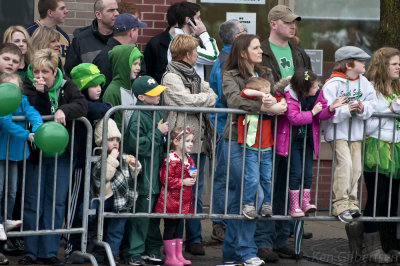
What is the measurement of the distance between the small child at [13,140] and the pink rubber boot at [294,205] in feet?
8.06

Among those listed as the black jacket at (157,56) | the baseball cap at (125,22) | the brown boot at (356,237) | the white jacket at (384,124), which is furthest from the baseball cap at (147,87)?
the brown boot at (356,237)

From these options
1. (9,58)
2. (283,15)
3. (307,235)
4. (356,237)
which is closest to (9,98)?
(9,58)

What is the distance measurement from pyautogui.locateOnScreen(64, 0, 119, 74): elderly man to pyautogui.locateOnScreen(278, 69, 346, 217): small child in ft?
7.53

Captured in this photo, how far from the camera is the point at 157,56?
33.9ft

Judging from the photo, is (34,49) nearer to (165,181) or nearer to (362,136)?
(165,181)

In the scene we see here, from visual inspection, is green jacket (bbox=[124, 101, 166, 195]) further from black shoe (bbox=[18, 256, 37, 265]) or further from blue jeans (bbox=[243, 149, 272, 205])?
black shoe (bbox=[18, 256, 37, 265])

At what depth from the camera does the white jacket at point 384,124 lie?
29.1 ft

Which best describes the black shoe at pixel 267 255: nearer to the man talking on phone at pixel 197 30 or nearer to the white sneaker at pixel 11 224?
the man talking on phone at pixel 197 30

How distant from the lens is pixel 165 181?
8422 mm

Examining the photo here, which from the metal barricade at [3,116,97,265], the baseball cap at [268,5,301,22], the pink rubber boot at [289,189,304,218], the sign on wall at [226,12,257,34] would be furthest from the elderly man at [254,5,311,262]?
the sign on wall at [226,12,257,34]

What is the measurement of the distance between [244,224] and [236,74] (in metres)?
1.40

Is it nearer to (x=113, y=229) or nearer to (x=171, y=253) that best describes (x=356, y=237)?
(x=171, y=253)

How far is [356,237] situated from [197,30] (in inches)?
114

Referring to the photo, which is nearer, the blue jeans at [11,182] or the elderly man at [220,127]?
the blue jeans at [11,182]
